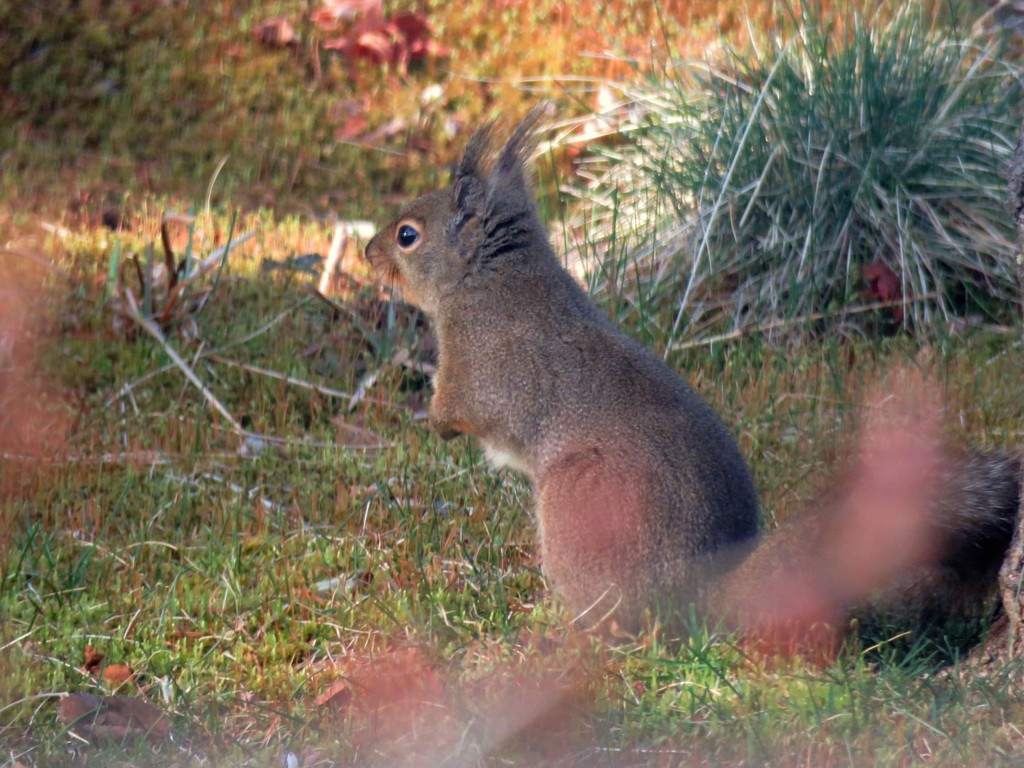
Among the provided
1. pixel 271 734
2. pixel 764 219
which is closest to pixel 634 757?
pixel 271 734

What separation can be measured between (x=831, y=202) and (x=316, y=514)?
2.57 m

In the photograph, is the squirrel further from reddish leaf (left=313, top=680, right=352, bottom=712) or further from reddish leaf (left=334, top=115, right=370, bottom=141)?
reddish leaf (left=334, top=115, right=370, bottom=141)

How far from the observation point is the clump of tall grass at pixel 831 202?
5160mm

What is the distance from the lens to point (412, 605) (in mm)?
3293

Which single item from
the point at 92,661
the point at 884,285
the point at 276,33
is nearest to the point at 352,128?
the point at 276,33

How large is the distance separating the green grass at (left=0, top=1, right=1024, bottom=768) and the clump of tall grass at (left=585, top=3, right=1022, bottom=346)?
11 cm

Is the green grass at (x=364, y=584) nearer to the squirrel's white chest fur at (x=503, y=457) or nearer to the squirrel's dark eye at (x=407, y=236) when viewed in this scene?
the squirrel's white chest fur at (x=503, y=457)

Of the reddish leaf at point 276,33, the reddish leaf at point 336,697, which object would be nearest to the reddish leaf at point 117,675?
the reddish leaf at point 336,697

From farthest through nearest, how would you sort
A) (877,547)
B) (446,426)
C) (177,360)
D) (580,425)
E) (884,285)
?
(884,285), (177,360), (446,426), (580,425), (877,547)

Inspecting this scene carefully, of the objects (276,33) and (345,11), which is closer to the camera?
(276,33)

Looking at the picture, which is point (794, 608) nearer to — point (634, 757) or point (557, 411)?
point (634, 757)

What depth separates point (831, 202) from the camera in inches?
208

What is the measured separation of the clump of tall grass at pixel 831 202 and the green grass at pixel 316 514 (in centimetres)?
11

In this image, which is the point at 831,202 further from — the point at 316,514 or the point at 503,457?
the point at 316,514
